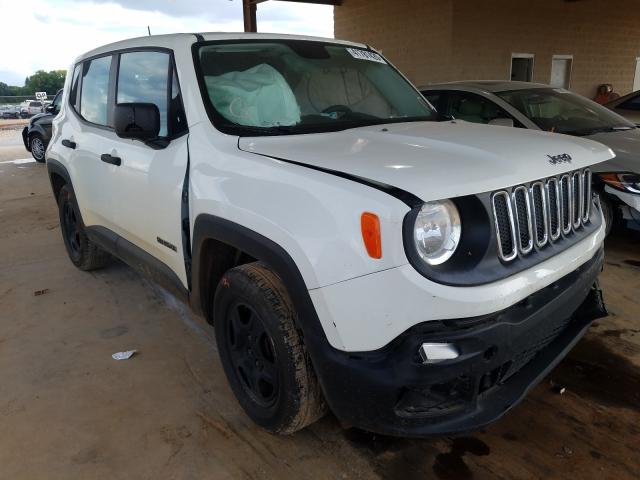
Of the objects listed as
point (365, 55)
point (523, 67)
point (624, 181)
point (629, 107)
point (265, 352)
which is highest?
point (523, 67)

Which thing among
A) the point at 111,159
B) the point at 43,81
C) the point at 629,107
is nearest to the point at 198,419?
the point at 111,159

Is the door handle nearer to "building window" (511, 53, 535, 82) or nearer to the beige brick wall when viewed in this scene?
the beige brick wall

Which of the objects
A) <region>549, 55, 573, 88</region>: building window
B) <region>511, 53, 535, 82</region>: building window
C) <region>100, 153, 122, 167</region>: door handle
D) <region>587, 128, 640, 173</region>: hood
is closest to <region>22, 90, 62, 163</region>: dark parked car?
<region>100, 153, 122, 167</region>: door handle

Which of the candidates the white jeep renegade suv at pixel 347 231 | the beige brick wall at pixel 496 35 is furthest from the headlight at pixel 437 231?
the beige brick wall at pixel 496 35

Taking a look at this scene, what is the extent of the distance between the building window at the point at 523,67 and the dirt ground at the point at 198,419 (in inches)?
400

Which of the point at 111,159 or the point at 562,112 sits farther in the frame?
the point at 562,112

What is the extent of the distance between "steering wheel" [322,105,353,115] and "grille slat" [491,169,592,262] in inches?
48.2

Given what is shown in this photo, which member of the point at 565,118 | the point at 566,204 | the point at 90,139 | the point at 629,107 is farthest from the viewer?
the point at 629,107

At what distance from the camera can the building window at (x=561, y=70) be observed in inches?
535

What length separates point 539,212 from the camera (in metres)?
2.22

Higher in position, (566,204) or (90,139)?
(90,139)

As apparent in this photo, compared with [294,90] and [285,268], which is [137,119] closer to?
[294,90]

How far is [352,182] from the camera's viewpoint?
1927 millimetres

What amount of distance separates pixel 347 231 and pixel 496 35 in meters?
11.8
